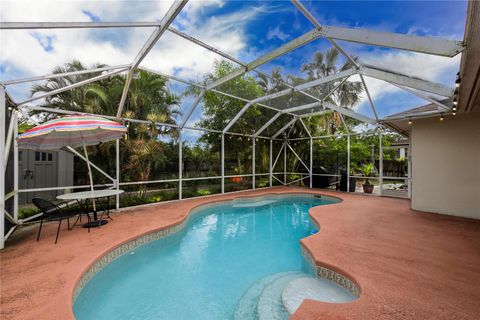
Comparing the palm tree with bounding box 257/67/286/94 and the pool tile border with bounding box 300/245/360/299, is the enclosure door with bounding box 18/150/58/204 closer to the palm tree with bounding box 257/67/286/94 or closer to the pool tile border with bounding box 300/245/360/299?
the palm tree with bounding box 257/67/286/94

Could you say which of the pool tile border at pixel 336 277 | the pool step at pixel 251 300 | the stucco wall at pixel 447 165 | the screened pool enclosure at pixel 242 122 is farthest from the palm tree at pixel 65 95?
the stucco wall at pixel 447 165

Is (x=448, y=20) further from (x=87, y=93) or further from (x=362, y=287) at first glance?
(x=87, y=93)

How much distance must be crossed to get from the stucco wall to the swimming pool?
366cm

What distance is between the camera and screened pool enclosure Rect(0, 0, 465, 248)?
13.0ft

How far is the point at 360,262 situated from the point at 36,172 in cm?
898

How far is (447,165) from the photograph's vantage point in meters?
6.14

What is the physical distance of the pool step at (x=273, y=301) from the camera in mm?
2696

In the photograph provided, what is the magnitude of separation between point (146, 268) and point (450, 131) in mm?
8383

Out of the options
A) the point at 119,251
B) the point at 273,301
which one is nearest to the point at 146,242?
the point at 119,251

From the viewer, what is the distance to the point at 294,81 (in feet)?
22.3

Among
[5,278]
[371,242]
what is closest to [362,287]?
[371,242]

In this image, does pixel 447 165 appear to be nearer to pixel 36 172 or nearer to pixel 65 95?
pixel 36 172

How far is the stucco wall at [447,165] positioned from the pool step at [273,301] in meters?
5.46

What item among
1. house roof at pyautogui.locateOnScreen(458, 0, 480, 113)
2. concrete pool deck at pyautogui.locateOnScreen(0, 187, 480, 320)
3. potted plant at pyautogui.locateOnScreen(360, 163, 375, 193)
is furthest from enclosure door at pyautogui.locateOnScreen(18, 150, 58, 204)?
potted plant at pyautogui.locateOnScreen(360, 163, 375, 193)
